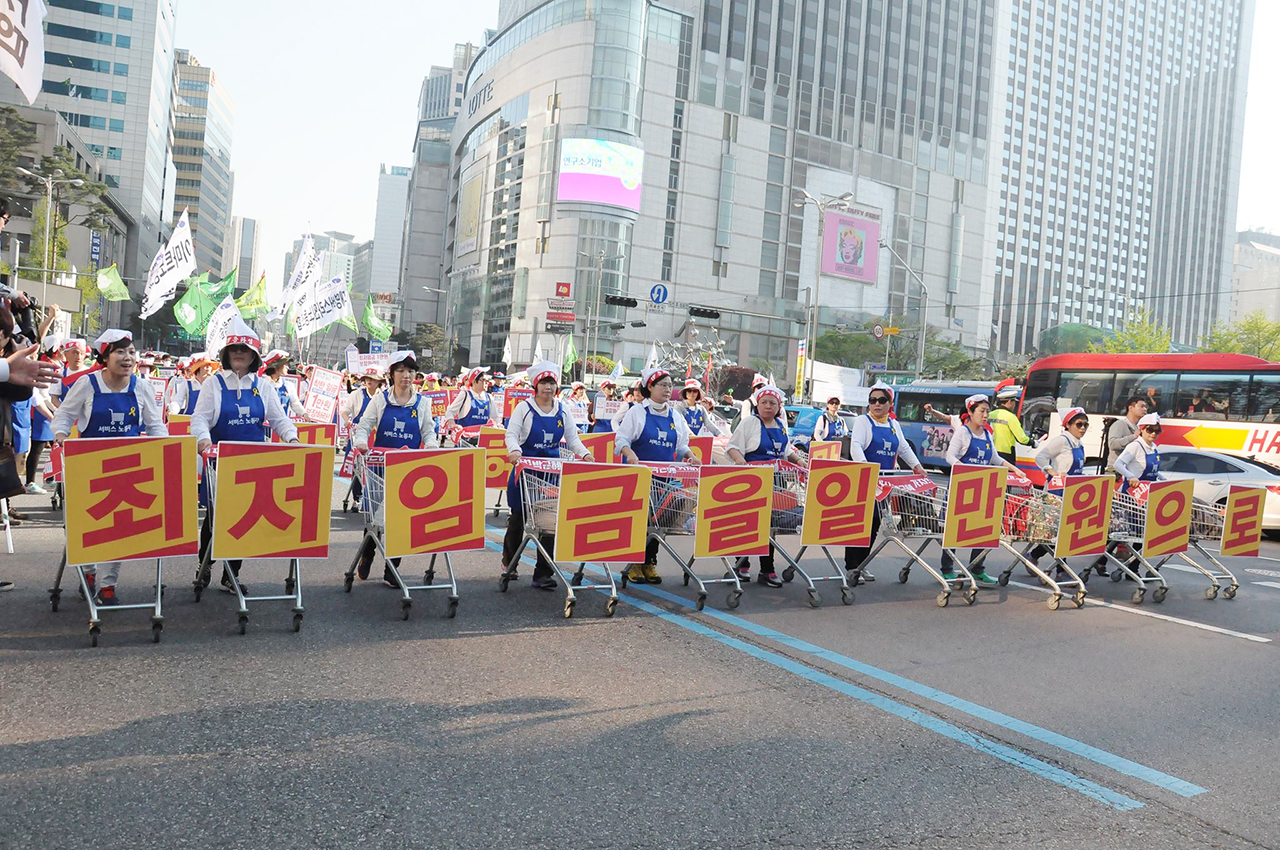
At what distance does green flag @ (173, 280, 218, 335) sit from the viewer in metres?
26.7

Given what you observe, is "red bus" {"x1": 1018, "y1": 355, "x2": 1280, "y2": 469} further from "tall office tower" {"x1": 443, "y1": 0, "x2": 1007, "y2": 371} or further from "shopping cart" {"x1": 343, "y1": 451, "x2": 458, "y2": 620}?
"tall office tower" {"x1": 443, "y1": 0, "x2": 1007, "y2": 371}

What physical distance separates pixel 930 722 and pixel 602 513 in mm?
3065

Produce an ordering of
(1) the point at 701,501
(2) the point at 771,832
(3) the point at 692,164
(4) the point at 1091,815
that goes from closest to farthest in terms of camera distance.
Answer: (2) the point at 771,832 → (4) the point at 1091,815 → (1) the point at 701,501 → (3) the point at 692,164

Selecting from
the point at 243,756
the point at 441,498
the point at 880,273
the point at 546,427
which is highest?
the point at 880,273

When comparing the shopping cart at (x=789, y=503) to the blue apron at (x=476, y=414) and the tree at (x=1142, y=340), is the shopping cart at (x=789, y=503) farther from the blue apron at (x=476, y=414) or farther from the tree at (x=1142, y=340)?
the tree at (x=1142, y=340)

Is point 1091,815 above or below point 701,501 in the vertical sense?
below

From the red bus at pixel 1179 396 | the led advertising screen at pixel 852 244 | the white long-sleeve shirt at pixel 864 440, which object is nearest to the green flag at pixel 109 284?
the red bus at pixel 1179 396

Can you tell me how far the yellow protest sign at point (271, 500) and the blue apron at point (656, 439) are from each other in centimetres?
302

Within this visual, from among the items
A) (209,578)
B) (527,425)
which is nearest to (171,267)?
(527,425)

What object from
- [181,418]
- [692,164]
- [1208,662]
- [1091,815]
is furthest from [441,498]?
[692,164]

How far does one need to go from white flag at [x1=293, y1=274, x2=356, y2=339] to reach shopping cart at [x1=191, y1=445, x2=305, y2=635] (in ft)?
61.3

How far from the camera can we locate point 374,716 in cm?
466

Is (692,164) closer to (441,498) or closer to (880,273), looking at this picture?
(880,273)

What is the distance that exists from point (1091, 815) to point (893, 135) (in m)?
93.2
